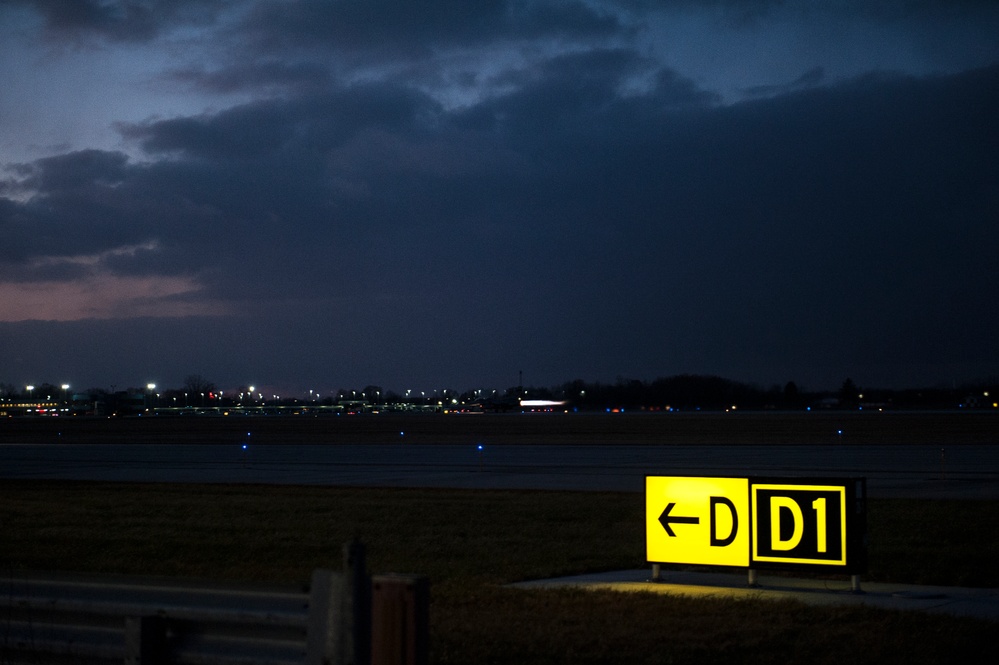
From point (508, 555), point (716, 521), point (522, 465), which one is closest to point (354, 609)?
point (716, 521)

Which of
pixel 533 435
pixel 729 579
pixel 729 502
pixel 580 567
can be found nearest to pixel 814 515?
pixel 729 502

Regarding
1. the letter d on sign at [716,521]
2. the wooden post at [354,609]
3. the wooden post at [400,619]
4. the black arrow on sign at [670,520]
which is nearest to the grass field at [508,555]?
the letter d on sign at [716,521]

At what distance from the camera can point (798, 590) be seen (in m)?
13.6

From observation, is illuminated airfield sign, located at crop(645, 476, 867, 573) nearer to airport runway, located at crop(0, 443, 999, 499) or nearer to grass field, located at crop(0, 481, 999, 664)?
grass field, located at crop(0, 481, 999, 664)

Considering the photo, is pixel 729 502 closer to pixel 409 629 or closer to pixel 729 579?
pixel 729 579

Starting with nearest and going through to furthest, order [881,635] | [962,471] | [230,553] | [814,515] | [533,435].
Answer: [881,635]
[814,515]
[230,553]
[962,471]
[533,435]

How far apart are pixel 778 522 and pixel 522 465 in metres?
27.6

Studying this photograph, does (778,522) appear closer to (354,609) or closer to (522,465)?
(354,609)

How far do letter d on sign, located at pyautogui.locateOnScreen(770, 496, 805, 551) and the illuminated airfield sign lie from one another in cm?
1

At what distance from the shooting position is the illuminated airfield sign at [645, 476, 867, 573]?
12852 millimetres

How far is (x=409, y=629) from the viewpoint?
20.6 ft

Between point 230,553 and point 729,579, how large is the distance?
7.87 m

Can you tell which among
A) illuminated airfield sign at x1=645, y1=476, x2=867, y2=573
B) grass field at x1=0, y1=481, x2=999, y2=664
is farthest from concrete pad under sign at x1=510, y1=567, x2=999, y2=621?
grass field at x1=0, y1=481, x2=999, y2=664

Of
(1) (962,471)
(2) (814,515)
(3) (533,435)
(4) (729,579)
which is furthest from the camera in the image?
(3) (533,435)
